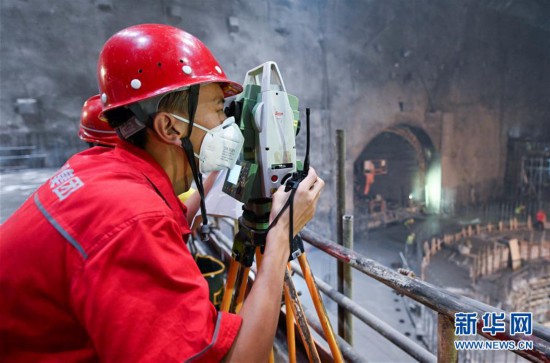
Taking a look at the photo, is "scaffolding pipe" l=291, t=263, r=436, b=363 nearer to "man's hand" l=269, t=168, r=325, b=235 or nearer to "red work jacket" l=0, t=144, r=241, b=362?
"man's hand" l=269, t=168, r=325, b=235

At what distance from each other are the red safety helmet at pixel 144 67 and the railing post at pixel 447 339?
1.22 m

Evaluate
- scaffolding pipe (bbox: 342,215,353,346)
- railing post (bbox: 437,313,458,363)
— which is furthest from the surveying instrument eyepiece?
scaffolding pipe (bbox: 342,215,353,346)

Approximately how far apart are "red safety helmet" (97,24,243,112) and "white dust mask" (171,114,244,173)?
17 centimetres

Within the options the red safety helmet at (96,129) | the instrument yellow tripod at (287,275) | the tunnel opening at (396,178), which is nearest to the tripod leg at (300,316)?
the instrument yellow tripod at (287,275)

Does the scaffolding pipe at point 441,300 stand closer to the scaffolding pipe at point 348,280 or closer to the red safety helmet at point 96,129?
the scaffolding pipe at point 348,280

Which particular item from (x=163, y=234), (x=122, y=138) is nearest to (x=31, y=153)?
(x=122, y=138)

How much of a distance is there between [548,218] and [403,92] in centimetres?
865

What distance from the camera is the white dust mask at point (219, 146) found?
1.14 m

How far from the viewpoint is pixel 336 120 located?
952 cm

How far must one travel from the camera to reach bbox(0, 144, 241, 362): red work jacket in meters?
0.62

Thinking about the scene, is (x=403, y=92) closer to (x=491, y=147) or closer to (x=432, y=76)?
(x=432, y=76)

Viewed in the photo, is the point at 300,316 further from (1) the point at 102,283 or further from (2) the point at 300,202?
(1) the point at 102,283

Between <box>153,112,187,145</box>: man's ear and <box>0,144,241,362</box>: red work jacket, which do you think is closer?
<box>0,144,241,362</box>: red work jacket

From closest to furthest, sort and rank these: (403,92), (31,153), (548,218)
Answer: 1. (31,153)
2. (403,92)
3. (548,218)
